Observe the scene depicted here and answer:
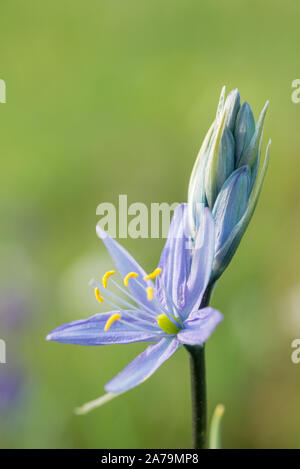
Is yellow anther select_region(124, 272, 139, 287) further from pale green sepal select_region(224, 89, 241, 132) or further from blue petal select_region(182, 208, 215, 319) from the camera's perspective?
pale green sepal select_region(224, 89, 241, 132)

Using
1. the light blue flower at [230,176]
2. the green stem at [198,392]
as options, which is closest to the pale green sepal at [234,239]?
the light blue flower at [230,176]

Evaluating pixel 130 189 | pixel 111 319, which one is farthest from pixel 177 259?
pixel 130 189

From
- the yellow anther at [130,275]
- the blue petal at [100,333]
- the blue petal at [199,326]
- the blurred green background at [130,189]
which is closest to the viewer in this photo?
the blue petal at [199,326]

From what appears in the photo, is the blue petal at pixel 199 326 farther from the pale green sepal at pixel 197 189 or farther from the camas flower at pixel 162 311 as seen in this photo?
the pale green sepal at pixel 197 189

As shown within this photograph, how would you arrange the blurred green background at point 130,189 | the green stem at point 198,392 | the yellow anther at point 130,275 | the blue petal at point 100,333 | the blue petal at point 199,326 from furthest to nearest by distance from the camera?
the blurred green background at point 130,189 → the yellow anther at point 130,275 → the blue petal at point 100,333 → the green stem at point 198,392 → the blue petal at point 199,326

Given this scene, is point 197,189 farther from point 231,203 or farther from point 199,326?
point 199,326

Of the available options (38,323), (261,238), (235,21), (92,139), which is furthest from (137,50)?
(38,323)

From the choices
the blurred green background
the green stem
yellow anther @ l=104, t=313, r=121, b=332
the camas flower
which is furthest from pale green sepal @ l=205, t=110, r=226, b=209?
the blurred green background
